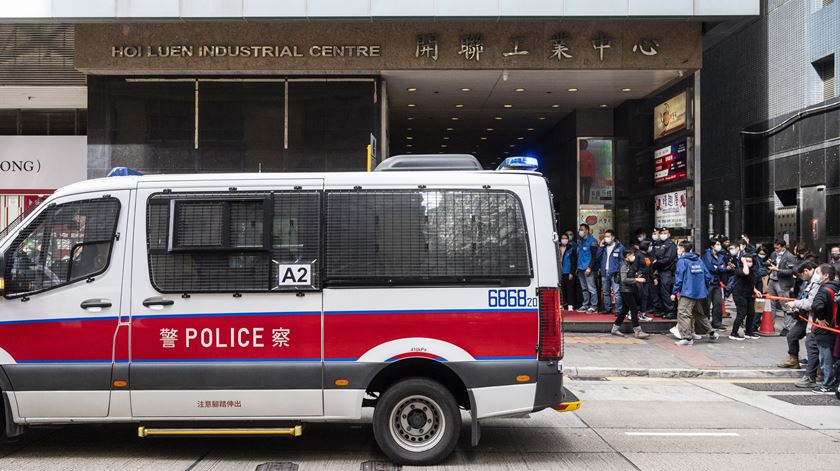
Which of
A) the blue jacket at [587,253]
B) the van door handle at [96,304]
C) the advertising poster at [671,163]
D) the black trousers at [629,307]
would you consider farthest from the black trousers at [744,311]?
the van door handle at [96,304]

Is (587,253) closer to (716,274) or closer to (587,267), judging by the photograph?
(587,267)

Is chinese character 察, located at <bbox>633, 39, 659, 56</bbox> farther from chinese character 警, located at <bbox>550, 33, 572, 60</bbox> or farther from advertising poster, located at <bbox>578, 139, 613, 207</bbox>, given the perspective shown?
advertising poster, located at <bbox>578, 139, 613, 207</bbox>

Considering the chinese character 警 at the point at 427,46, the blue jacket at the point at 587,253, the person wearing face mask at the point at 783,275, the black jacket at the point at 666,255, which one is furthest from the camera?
the chinese character 警 at the point at 427,46

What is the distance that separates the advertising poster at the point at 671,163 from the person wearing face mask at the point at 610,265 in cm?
346

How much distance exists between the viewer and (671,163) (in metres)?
18.4

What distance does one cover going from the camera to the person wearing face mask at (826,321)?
372 inches

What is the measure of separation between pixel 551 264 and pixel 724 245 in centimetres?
1095

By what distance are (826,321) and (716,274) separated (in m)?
5.10

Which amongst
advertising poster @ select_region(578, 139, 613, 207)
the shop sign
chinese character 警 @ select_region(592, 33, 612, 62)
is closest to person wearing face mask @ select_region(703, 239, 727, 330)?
chinese character 警 @ select_region(592, 33, 612, 62)

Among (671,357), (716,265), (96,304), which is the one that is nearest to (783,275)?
(716,265)

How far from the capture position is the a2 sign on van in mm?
6078

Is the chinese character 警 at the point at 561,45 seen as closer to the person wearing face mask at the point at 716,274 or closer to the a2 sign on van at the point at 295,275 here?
the person wearing face mask at the point at 716,274

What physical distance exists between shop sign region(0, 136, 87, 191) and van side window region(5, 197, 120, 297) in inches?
574

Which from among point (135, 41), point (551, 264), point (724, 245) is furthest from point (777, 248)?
point (135, 41)
